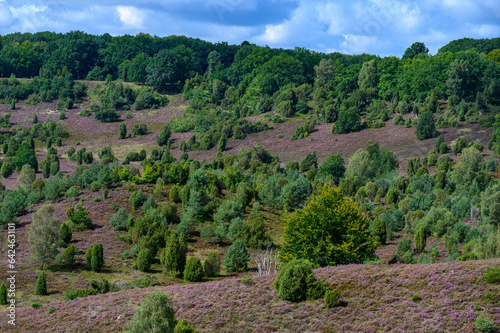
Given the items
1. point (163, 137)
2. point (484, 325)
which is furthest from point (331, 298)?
point (163, 137)

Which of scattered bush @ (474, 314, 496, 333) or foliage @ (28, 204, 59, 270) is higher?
foliage @ (28, 204, 59, 270)

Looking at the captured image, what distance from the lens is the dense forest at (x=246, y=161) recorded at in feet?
99.2

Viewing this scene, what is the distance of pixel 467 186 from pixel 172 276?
34459mm

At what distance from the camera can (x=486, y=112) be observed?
277ft

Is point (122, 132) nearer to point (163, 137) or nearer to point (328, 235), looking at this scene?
point (163, 137)

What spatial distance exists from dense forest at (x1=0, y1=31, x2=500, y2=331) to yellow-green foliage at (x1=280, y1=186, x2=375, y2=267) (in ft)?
0.25

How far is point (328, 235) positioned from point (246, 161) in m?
46.5

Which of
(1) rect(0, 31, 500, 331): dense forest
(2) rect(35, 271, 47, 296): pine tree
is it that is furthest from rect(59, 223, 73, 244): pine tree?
(2) rect(35, 271, 47, 296): pine tree

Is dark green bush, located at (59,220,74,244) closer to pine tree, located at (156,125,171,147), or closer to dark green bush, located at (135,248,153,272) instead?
dark green bush, located at (135,248,153,272)

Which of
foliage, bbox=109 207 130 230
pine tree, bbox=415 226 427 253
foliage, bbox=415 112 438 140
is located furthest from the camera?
foliage, bbox=415 112 438 140

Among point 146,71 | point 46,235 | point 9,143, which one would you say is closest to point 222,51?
point 146,71

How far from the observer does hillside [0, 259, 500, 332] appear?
57.0 ft

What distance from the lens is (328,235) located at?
2708 cm

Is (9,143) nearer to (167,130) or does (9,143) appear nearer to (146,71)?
(167,130)
